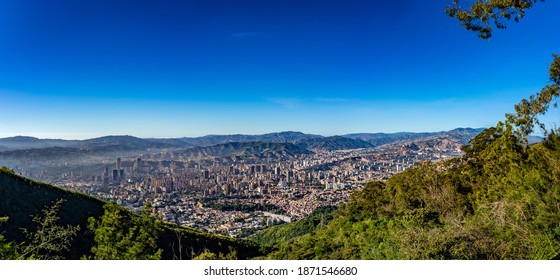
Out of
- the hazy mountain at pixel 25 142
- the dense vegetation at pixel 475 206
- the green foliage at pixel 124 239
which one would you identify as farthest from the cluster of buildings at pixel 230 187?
the green foliage at pixel 124 239

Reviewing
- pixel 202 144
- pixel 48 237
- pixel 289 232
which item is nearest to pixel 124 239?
pixel 48 237

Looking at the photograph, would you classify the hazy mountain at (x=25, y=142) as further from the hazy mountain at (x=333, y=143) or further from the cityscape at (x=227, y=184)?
the hazy mountain at (x=333, y=143)

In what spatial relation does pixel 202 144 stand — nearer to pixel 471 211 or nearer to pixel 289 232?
pixel 289 232

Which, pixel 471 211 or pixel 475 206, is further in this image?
pixel 471 211

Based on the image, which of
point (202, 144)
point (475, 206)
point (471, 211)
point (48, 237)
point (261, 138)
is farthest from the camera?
point (261, 138)

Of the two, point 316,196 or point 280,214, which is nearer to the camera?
point 280,214
